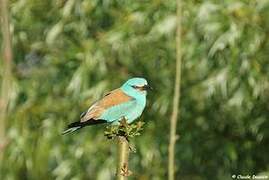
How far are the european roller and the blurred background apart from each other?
9.64ft

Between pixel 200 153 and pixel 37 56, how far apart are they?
6.00 ft

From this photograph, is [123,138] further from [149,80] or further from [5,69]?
[149,80]

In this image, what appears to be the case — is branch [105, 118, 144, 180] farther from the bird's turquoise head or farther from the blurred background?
the blurred background

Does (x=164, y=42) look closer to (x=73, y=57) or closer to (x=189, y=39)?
(x=189, y=39)

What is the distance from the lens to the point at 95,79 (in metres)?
7.01

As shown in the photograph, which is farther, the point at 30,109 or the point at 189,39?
the point at 30,109

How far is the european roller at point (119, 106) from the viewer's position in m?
3.14

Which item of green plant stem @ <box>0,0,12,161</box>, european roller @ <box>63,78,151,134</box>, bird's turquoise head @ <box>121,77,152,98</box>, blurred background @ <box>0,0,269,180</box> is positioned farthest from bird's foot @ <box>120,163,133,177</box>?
blurred background @ <box>0,0,269,180</box>

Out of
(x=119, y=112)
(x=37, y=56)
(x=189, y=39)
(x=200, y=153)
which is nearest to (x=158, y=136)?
(x=200, y=153)

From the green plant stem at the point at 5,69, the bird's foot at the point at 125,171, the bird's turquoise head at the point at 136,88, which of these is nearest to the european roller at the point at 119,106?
the bird's turquoise head at the point at 136,88

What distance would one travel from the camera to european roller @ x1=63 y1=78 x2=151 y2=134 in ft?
10.3

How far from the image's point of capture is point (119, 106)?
11.0ft

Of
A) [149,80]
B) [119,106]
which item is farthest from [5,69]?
[149,80]

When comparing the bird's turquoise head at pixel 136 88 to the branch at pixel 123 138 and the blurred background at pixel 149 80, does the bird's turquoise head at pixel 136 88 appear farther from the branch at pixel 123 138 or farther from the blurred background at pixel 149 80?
the blurred background at pixel 149 80
